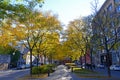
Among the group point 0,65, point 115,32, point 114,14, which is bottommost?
point 0,65

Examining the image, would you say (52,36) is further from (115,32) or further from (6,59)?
(6,59)

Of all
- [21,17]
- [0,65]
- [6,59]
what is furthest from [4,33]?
[6,59]

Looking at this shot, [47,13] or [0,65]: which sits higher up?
[47,13]

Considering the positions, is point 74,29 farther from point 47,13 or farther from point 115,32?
point 115,32

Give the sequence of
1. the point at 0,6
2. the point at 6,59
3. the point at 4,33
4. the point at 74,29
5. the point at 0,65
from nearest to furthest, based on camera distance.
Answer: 1. the point at 0,6
2. the point at 4,33
3. the point at 74,29
4. the point at 0,65
5. the point at 6,59

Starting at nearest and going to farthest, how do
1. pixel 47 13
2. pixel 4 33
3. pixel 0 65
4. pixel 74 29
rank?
pixel 4 33 → pixel 47 13 → pixel 74 29 → pixel 0 65

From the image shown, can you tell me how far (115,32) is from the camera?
33.5 meters

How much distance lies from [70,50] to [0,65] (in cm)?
2462

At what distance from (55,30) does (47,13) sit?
351 centimetres

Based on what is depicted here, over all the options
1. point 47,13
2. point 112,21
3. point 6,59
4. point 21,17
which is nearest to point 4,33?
point 47,13

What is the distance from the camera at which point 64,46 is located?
61.6 m

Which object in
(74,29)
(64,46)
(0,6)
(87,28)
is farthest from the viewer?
(64,46)

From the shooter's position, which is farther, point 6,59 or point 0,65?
point 6,59

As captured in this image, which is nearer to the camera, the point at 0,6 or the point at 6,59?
the point at 0,6
